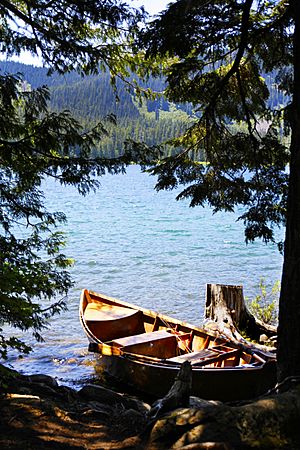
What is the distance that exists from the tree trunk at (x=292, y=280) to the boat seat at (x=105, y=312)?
5981 mm

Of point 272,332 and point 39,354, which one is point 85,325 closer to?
point 39,354

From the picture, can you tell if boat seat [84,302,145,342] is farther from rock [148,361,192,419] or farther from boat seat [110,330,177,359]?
rock [148,361,192,419]

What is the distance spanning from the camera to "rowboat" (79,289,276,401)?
723 centimetres

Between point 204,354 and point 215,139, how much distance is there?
12.1ft

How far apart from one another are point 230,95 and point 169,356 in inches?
197

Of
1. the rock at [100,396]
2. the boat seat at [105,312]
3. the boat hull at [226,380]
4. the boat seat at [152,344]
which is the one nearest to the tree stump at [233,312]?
the boat seat at [152,344]

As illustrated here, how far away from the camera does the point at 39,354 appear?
11.1 metres

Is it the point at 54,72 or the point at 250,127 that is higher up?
the point at 54,72

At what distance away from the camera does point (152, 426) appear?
11.7 feet

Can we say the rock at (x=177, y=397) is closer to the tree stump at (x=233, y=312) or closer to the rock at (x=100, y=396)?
the rock at (x=100, y=396)

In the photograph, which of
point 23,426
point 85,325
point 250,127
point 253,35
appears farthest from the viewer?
point 85,325

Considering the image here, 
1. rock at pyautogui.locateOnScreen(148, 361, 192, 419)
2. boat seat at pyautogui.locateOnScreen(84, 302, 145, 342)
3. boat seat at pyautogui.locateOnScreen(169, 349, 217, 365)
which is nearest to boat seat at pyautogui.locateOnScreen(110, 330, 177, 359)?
boat seat at pyautogui.locateOnScreen(169, 349, 217, 365)

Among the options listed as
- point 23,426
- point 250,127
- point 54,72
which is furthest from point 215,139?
point 23,426

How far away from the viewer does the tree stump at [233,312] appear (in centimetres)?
982
